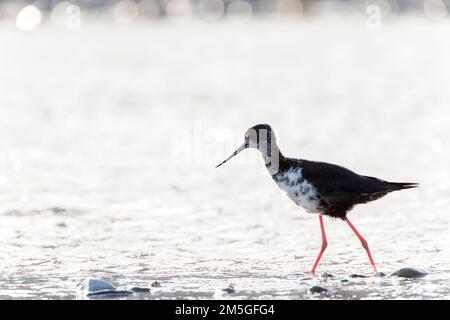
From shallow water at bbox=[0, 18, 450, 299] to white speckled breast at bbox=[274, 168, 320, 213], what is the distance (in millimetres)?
607

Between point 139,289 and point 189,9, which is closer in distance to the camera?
point 139,289

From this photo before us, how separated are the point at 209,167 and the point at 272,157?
571 cm

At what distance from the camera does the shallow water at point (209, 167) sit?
10094mm

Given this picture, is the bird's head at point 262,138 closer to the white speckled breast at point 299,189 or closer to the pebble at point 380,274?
the white speckled breast at point 299,189

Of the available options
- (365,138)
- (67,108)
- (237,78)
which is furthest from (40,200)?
(237,78)

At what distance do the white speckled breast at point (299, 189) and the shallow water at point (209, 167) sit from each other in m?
0.61

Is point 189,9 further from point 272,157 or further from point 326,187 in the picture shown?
point 326,187

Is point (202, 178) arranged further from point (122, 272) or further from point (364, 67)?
point (364, 67)

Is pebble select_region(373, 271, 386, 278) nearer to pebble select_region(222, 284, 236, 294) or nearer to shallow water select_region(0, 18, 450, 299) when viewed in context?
shallow water select_region(0, 18, 450, 299)

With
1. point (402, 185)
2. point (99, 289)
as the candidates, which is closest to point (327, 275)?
point (402, 185)

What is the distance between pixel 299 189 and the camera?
33.6 feet

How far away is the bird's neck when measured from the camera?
34.6 ft

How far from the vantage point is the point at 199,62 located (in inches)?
1340
